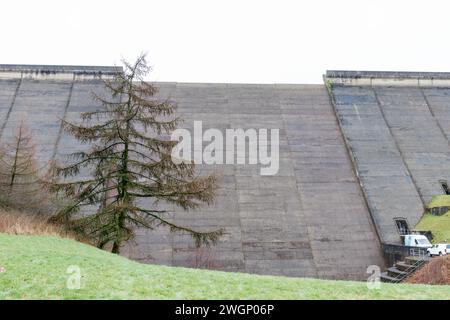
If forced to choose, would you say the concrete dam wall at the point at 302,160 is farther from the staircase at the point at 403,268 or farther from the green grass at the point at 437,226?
the staircase at the point at 403,268

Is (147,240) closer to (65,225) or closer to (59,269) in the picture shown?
(65,225)

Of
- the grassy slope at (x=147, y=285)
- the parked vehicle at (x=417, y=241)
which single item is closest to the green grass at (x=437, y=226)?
the parked vehicle at (x=417, y=241)

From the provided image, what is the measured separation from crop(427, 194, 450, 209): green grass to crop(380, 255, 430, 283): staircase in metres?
5.12

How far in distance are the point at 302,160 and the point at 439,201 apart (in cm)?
639

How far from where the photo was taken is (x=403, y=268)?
14672 mm

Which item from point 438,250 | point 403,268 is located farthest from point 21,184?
point 438,250

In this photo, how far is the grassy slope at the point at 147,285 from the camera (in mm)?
5945

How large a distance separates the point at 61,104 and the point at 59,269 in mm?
19880

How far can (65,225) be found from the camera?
12.8m

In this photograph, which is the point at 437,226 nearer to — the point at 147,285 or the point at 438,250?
the point at 438,250

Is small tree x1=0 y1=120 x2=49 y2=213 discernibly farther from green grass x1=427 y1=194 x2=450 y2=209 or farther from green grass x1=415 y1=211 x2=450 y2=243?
green grass x1=427 y1=194 x2=450 y2=209

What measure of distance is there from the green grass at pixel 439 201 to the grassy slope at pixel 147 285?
1291 centimetres

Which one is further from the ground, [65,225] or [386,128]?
[386,128]
